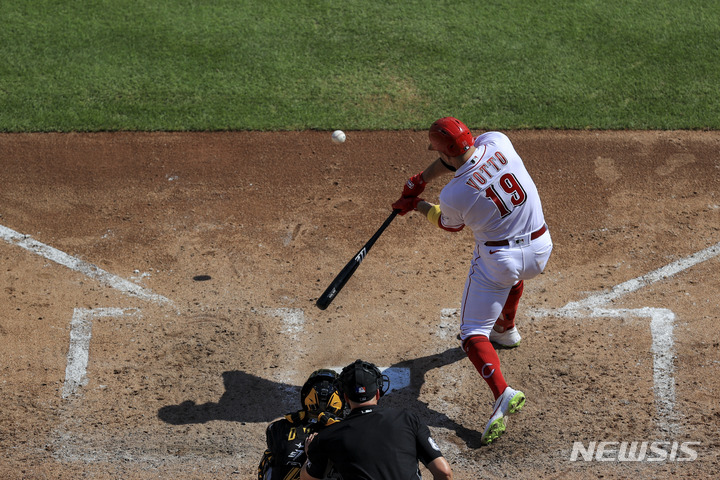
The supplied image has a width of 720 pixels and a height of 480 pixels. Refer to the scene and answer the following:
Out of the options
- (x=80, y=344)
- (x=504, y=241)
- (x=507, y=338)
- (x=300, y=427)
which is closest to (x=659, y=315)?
(x=507, y=338)

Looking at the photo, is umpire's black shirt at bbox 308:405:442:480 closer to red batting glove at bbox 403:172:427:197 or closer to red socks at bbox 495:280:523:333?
red socks at bbox 495:280:523:333

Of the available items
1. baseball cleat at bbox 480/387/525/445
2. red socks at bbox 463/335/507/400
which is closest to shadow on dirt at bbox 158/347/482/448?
baseball cleat at bbox 480/387/525/445

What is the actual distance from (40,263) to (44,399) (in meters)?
1.56

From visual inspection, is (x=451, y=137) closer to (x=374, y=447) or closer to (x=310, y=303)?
(x=310, y=303)

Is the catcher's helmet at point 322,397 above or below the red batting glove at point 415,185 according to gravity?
below

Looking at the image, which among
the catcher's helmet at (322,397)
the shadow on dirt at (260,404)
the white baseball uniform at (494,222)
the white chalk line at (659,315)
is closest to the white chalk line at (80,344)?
the shadow on dirt at (260,404)

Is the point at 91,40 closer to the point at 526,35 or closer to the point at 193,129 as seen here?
the point at 193,129

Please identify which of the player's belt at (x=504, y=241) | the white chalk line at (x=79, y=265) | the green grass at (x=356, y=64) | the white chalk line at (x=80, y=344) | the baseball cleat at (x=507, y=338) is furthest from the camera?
the green grass at (x=356, y=64)

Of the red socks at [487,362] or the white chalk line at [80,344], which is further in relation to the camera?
the white chalk line at [80,344]

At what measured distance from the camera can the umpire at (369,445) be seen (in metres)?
3.68

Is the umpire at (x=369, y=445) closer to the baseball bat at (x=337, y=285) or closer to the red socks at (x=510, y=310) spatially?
the baseball bat at (x=337, y=285)

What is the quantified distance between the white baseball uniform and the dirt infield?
0.77 metres

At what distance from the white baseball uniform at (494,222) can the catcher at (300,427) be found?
3.95ft

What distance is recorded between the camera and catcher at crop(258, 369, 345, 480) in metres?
4.13
